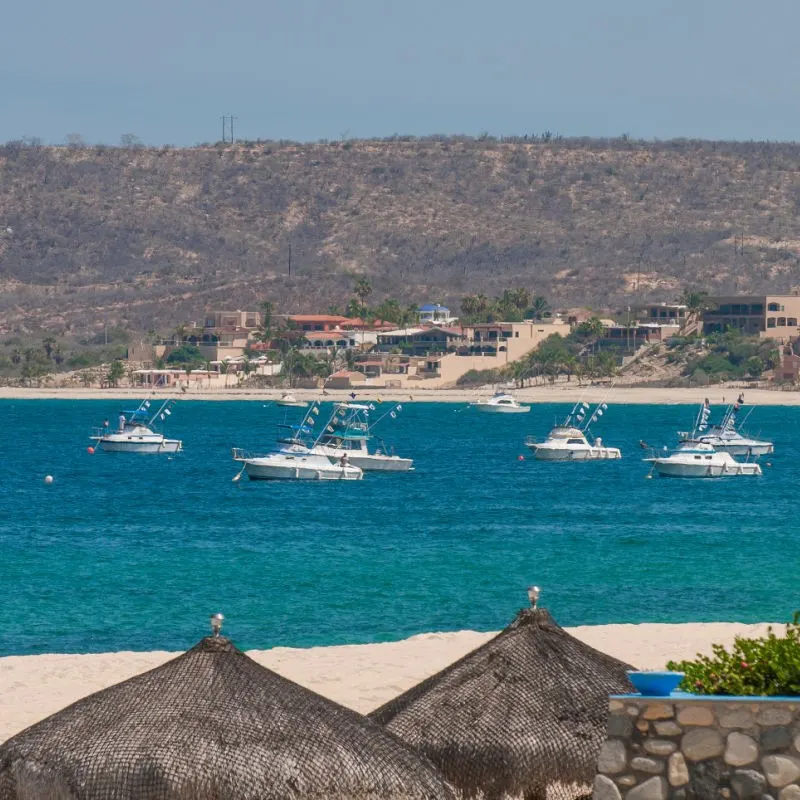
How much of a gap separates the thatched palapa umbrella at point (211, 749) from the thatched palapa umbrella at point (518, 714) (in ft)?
2.92

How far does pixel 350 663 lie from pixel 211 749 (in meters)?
13.9

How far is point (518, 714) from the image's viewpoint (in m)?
17.2

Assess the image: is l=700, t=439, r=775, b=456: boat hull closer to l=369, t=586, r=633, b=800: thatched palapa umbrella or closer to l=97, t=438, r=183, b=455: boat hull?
l=97, t=438, r=183, b=455: boat hull

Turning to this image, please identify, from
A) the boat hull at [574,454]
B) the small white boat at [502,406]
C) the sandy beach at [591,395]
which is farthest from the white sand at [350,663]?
the sandy beach at [591,395]

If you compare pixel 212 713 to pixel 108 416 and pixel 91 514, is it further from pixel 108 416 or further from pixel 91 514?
pixel 108 416

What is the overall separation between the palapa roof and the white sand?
23.5 ft

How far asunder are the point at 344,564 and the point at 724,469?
4594cm

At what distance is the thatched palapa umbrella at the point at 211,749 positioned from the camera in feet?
50.7

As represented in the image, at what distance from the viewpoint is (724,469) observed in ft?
310

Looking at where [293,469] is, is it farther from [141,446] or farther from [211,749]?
[211,749]

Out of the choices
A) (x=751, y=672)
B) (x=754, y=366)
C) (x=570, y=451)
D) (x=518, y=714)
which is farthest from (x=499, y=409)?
(x=751, y=672)

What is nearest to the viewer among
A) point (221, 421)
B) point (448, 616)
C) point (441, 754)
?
point (441, 754)

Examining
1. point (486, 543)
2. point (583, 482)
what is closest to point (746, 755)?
point (486, 543)

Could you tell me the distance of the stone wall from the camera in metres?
12.2
